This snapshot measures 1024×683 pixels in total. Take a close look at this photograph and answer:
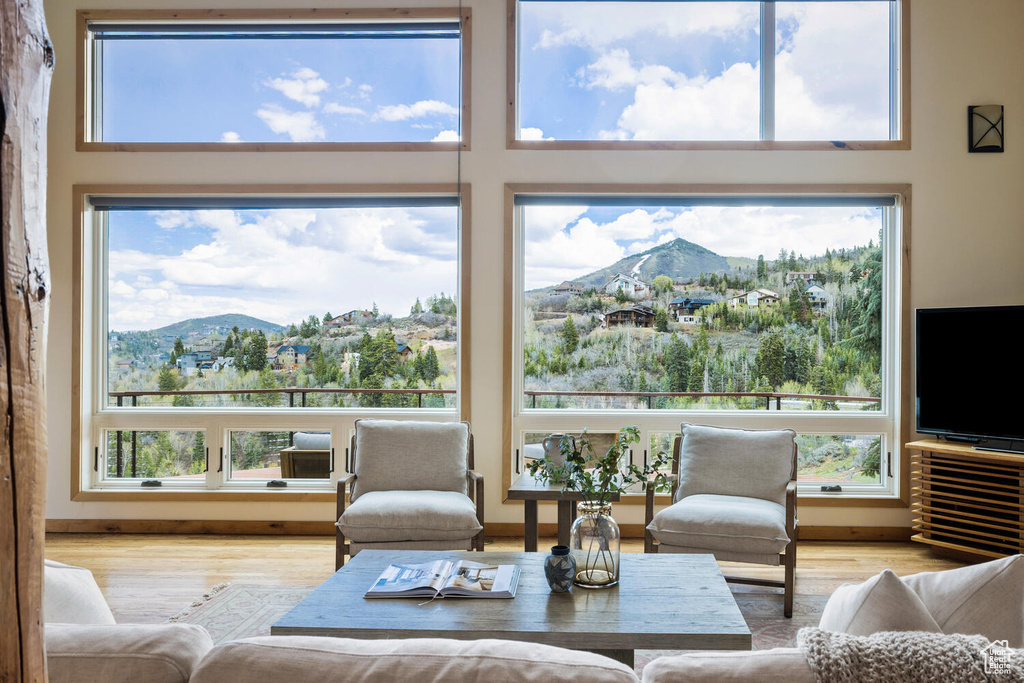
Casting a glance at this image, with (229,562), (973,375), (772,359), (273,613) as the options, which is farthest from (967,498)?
(229,562)

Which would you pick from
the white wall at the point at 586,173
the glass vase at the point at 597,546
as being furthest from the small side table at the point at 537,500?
the white wall at the point at 586,173

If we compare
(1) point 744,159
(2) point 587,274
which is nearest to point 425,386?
(2) point 587,274

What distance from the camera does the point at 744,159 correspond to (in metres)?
4.67

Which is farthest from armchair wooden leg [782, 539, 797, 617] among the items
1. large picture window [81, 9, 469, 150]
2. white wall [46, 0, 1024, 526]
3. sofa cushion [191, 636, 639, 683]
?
large picture window [81, 9, 469, 150]

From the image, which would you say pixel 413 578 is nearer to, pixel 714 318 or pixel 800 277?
pixel 714 318

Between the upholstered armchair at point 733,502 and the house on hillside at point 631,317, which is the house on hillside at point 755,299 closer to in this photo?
the house on hillside at point 631,317

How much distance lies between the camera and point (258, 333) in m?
4.96

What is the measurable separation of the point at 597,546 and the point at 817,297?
3.09 meters

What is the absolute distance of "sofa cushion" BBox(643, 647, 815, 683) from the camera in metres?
0.95

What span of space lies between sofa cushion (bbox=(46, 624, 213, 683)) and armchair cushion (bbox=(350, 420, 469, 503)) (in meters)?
2.86

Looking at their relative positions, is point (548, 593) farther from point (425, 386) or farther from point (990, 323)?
point (990, 323)

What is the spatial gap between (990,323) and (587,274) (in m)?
2.44

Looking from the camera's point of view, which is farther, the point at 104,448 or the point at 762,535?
the point at 104,448

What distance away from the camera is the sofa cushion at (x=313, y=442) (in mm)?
4891
